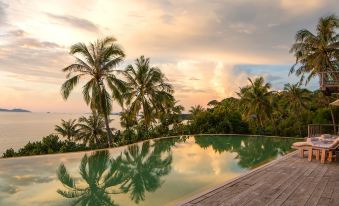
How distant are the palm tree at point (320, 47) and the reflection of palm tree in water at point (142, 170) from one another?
46.8 feet

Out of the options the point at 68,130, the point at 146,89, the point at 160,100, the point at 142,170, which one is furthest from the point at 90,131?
the point at 142,170

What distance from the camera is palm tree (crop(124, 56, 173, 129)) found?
2077cm

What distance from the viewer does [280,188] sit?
5.61m

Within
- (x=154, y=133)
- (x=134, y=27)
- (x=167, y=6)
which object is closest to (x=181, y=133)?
(x=154, y=133)

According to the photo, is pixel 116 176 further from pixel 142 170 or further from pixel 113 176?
pixel 142 170

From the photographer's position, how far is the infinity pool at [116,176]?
670 centimetres

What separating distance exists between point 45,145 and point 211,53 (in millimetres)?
12659

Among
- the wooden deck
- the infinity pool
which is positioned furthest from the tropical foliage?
the wooden deck

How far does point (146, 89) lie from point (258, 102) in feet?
36.0

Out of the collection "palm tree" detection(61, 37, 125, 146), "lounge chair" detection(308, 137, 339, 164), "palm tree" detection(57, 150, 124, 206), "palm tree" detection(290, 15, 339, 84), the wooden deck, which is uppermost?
"palm tree" detection(290, 15, 339, 84)

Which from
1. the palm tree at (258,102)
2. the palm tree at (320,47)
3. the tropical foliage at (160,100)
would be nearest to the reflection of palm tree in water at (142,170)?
the tropical foliage at (160,100)

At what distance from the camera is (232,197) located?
4.93 meters

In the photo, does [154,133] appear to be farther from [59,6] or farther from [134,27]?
[59,6]

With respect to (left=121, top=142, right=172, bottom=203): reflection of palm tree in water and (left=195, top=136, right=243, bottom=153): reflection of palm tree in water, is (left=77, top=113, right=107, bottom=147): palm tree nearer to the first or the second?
Result: (left=195, top=136, right=243, bottom=153): reflection of palm tree in water
